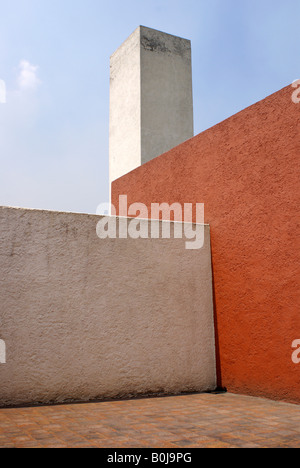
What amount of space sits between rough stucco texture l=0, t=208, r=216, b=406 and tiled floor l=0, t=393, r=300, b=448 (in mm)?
370

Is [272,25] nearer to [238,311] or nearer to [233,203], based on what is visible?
[233,203]

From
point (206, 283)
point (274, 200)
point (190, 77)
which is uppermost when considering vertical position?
point (190, 77)

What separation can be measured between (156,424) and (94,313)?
182 cm

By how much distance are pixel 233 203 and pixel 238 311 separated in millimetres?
1549

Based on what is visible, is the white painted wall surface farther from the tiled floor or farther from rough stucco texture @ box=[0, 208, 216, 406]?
the tiled floor

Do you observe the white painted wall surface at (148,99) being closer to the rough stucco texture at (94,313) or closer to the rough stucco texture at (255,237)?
the rough stucco texture at (255,237)

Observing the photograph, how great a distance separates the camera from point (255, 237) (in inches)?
225

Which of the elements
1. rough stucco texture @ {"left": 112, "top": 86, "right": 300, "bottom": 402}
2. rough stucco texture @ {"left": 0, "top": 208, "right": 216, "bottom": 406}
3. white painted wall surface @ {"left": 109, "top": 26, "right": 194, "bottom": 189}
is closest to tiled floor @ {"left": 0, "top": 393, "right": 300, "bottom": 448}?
rough stucco texture @ {"left": 0, "top": 208, "right": 216, "bottom": 406}

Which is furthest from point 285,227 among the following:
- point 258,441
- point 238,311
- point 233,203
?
point 258,441

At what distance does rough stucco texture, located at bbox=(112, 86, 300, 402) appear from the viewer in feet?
17.1

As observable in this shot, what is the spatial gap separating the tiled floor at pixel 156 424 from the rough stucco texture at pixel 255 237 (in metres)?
0.59
